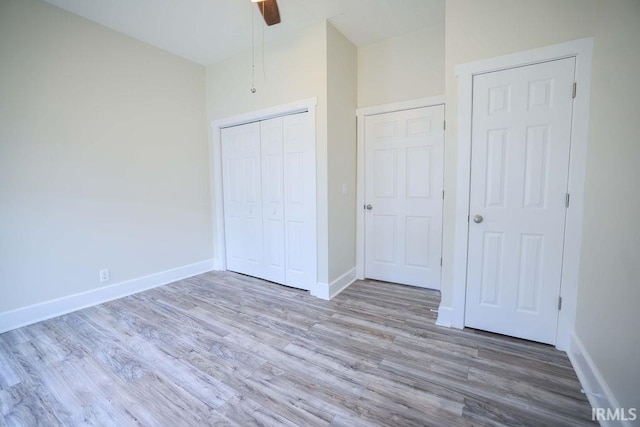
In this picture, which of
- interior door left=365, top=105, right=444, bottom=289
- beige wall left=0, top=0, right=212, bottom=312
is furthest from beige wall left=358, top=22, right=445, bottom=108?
beige wall left=0, top=0, right=212, bottom=312

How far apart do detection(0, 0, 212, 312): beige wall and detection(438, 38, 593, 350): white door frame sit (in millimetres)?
3376

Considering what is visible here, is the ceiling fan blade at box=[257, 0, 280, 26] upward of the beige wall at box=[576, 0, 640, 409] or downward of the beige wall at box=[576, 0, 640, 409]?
upward

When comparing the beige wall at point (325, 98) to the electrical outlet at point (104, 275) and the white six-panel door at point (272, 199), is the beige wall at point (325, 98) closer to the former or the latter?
the white six-panel door at point (272, 199)

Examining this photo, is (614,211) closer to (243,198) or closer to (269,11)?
(269,11)

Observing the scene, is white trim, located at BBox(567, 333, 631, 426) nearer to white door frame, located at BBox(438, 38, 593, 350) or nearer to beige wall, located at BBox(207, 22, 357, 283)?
white door frame, located at BBox(438, 38, 593, 350)

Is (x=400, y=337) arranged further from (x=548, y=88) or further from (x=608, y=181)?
(x=548, y=88)

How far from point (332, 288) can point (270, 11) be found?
114 inches

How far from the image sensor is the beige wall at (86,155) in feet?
7.64

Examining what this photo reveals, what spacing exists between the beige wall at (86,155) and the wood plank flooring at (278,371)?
63 centimetres

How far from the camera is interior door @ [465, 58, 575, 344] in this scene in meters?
1.88

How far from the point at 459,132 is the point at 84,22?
384cm

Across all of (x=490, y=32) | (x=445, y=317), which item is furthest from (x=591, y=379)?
(x=490, y=32)

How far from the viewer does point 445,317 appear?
90.4 inches

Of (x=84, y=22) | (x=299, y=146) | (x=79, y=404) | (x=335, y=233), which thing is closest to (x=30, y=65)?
(x=84, y=22)
